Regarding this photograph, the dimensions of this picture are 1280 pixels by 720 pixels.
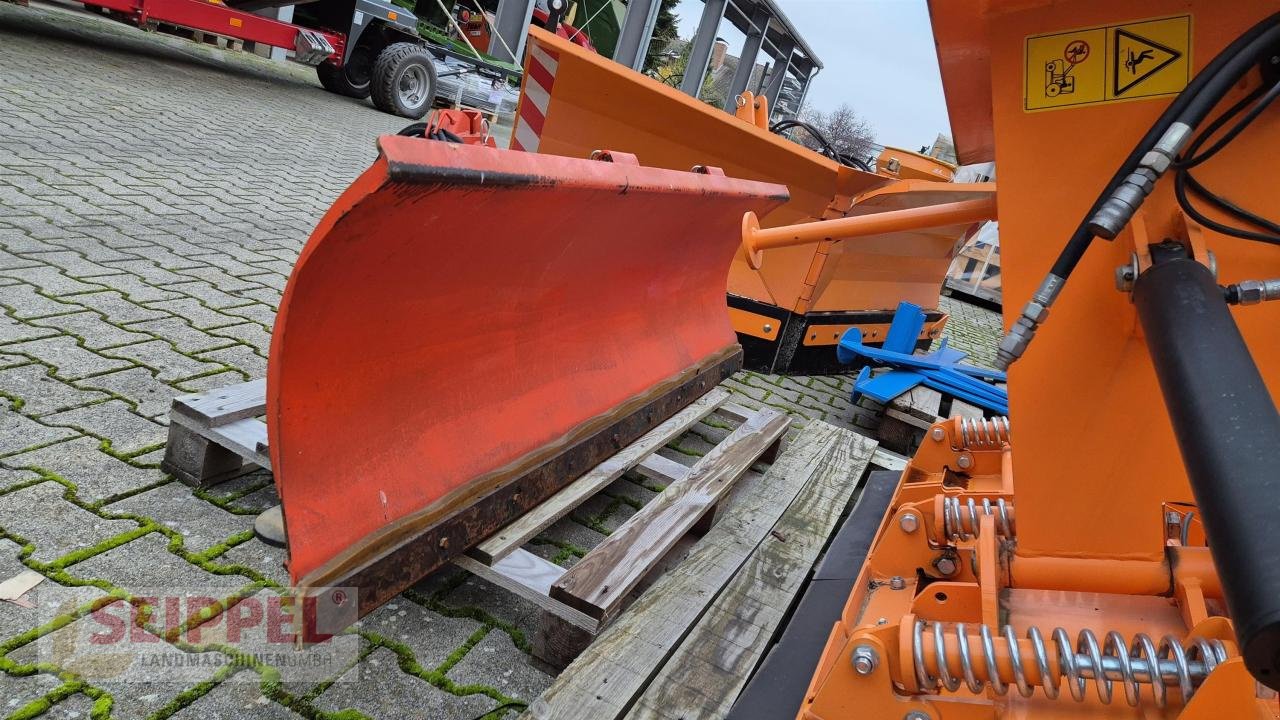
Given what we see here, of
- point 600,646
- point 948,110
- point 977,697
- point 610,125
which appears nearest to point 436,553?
point 600,646

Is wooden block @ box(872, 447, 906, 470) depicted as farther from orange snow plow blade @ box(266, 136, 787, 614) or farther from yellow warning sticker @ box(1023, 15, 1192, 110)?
yellow warning sticker @ box(1023, 15, 1192, 110)

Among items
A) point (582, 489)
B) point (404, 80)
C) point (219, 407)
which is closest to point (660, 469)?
point (582, 489)

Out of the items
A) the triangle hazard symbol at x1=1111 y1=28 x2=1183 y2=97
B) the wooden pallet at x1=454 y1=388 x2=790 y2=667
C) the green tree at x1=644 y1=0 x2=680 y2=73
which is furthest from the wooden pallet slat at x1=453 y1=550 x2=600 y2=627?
the green tree at x1=644 y1=0 x2=680 y2=73

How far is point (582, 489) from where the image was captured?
8.06ft

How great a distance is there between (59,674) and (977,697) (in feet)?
5.45

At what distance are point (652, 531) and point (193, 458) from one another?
1.26 metres

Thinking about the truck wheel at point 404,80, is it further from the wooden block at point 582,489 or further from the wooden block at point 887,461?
the wooden block at point 887,461

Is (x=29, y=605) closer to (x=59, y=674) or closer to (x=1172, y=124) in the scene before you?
(x=59, y=674)

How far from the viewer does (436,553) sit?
193 centimetres

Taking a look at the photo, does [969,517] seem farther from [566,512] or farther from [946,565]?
[566,512]

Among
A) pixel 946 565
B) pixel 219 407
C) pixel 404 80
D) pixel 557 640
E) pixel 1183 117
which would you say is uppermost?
pixel 1183 117

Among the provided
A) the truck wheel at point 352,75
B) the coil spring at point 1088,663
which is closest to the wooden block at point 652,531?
the coil spring at point 1088,663

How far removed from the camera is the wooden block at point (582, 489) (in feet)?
6.86

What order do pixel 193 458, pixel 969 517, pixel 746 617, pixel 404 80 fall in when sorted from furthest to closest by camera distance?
pixel 404 80
pixel 193 458
pixel 746 617
pixel 969 517
